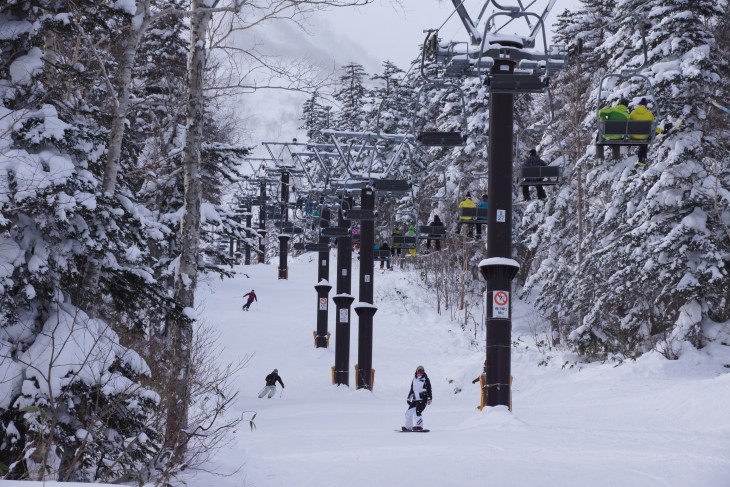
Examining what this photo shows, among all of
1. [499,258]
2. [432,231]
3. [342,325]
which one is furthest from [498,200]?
[342,325]

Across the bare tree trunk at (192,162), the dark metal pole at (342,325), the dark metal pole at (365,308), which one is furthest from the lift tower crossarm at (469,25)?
the dark metal pole at (342,325)

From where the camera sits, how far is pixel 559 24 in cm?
4075

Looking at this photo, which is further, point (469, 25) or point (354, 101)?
point (354, 101)

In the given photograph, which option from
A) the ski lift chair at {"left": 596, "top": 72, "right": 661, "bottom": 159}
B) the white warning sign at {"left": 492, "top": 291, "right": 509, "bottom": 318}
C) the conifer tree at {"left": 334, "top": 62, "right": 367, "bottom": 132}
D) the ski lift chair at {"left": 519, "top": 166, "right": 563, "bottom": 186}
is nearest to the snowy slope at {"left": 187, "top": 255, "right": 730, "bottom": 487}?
the white warning sign at {"left": 492, "top": 291, "right": 509, "bottom": 318}

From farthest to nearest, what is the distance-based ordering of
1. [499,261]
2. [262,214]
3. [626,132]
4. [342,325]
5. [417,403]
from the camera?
[262,214], [342,325], [417,403], [499,261], [626,132]

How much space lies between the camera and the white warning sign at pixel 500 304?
53.6 ft

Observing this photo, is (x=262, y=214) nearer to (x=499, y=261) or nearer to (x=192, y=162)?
(x=192, y=162)

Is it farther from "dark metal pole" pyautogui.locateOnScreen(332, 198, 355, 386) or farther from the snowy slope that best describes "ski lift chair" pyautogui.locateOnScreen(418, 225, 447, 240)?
the snowy slope

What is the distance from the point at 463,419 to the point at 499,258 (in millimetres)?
6094

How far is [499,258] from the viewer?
16.4 meters

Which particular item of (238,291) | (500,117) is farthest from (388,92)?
(500,117)

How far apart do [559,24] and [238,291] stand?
24.9 metres

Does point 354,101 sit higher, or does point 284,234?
point 354,101

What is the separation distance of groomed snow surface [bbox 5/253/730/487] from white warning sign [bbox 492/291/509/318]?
1.81m
